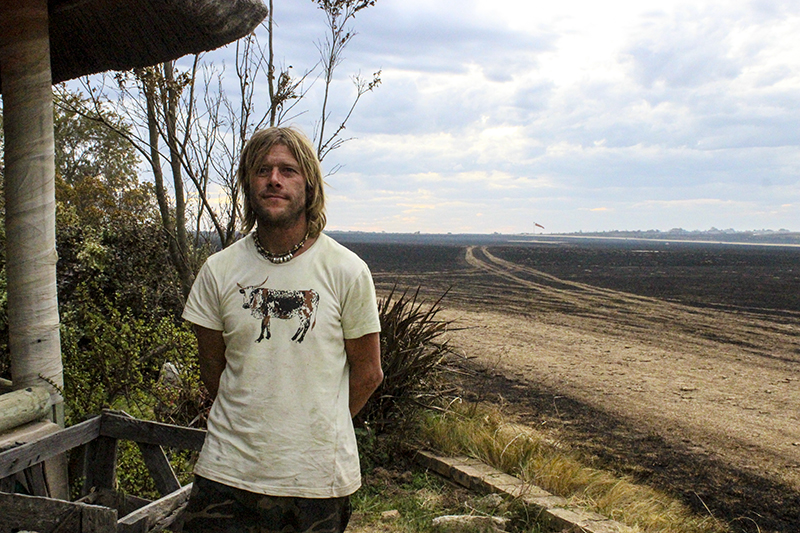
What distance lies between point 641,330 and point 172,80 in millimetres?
10394

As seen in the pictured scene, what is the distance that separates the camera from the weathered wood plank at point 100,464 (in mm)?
3021

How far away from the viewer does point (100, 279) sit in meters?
6.93

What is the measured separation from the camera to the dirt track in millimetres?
5016

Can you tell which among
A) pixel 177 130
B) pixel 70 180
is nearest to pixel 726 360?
pixel 177 130

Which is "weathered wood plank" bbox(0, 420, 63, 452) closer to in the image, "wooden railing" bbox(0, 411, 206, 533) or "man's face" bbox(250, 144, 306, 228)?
"wooden railing" bbox(0, 411, 206, 533)

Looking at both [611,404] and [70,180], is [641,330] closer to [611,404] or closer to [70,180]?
[611,404]

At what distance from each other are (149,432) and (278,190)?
1.55 metres

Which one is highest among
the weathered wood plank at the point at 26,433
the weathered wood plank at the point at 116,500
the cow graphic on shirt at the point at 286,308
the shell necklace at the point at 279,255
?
the shell necklace at the point at 279,255

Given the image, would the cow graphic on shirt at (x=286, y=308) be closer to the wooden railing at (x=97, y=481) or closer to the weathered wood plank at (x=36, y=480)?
the wooden railing at (x=97, y=481)

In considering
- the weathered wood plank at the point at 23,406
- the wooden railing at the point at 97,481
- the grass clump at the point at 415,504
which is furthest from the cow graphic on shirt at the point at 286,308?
the grass clump at the point at 415,504

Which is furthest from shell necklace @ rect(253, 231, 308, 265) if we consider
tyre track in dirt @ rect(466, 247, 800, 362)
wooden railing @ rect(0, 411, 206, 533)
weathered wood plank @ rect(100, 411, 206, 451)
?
tyre track in dirt @ rect(466, 247, 800, 362)

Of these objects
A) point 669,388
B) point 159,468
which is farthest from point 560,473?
point 669,388

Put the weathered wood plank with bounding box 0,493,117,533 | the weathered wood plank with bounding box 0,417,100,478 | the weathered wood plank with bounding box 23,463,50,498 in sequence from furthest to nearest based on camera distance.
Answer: the weathered wood plank with bounding box 23,463,50,498 < the weathered wood plank with bounding box 0,417,100,478 < the weathered wood plank with bounding box 0,493,117,533

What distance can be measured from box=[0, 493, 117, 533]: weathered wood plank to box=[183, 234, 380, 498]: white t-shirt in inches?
20.4
